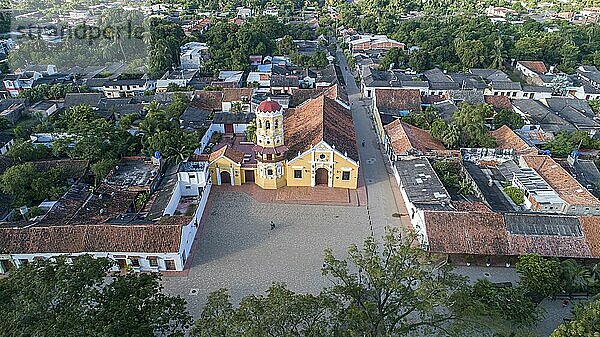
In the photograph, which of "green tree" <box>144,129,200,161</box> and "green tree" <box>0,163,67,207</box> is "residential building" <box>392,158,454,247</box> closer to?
"green tree" <box>144,129,200,161</box>

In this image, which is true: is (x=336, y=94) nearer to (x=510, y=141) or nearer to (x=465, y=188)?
(x=510, y=141)

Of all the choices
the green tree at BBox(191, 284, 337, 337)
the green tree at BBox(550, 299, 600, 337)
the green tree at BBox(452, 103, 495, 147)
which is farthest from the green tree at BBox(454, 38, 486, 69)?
the green tree at BBox(191, 284, 337, 337)

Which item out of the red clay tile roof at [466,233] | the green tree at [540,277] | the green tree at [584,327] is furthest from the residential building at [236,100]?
the green tree at [584,327]

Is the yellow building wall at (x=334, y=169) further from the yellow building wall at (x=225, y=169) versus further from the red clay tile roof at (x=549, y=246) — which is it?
the red clay tile roof at (x=549, y=246)

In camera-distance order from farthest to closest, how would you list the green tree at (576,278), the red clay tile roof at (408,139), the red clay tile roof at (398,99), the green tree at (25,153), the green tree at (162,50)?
the green tree at (162,50) → the red clay tile roof at (398,99) → the red clay tile roof at (408,139) → the green tree at (25,153) → the green tree at (576,278)

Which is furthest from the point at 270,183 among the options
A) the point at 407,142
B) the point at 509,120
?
the point at 509,120

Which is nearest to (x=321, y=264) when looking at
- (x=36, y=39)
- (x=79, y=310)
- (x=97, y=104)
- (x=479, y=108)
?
(x=79, y=310)
